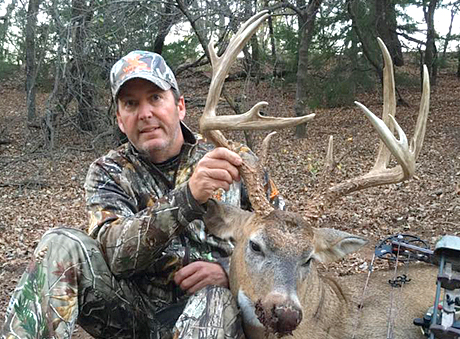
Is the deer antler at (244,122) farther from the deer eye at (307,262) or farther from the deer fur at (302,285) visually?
the deer eye at (307,262)

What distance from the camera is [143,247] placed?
2973 millimetres

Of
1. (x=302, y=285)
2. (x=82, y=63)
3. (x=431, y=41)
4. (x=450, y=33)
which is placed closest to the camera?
(x=302, y=285)

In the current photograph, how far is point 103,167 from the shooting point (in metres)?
3.50

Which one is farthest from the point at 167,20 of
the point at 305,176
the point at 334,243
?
the point at 334,243

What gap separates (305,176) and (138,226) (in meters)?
6.90

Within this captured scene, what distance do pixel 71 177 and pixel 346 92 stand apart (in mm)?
8372

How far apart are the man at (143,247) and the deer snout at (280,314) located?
0.31m

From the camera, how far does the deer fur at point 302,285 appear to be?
2.81m

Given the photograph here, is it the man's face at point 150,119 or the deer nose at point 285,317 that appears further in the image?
the man's face at point 150,119

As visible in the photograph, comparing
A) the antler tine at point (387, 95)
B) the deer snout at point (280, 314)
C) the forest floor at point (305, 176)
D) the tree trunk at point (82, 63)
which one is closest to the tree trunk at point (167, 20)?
the tree trunk at point (82, 63)

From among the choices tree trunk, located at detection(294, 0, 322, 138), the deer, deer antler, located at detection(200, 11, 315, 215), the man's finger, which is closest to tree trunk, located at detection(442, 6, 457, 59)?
tree trunk, located at detection(294, 0, 322, 138)

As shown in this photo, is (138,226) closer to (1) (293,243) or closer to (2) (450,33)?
(1) (293,243)

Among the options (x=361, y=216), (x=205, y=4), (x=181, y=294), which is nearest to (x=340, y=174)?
(x=361, y=216)

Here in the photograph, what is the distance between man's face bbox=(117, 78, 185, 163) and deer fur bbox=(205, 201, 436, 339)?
0.59 metres
